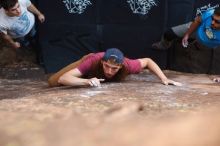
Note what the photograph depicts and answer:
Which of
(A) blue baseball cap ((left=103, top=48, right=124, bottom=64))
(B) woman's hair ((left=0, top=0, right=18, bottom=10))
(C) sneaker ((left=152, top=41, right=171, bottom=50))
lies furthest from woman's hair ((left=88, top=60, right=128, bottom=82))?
(C) sneaker ((left=152, top=41, right=171, bottom=50))

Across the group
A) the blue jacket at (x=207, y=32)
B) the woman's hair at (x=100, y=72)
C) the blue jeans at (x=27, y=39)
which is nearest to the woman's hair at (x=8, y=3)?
the blue jeans at (x=27, y=39)

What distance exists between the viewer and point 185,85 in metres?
4.44

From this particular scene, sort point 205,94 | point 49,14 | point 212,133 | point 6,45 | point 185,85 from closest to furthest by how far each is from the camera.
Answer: point 212,133 → point 205,94 → point 185,85 → point 49,14 → point 6,45

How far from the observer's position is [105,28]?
6.16 metres

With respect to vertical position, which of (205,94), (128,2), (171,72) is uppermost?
(128,2)

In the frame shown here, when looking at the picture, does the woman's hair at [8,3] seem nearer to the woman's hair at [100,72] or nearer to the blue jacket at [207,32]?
the woman's hair at [100,72]

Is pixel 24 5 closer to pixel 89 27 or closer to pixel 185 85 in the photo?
pixel 89 27

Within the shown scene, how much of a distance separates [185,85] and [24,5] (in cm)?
184

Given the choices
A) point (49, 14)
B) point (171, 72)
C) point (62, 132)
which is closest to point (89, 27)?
point (49, 14)

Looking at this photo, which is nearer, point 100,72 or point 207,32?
point 100,72

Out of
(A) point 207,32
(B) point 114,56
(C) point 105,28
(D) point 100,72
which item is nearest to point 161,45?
(C) point 105,28

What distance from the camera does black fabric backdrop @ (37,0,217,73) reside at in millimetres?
6020

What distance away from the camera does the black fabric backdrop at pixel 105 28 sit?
6020mm

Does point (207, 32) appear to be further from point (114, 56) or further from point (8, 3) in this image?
point (8, 3)
